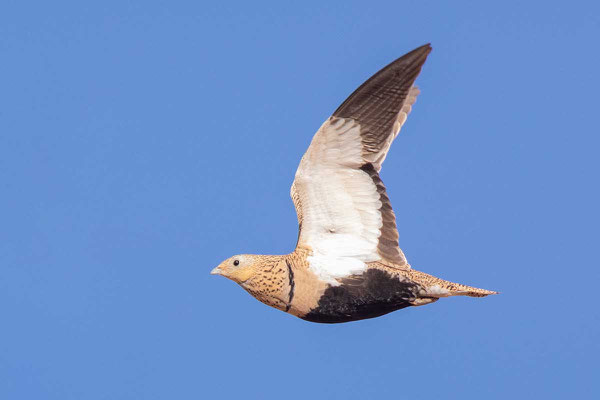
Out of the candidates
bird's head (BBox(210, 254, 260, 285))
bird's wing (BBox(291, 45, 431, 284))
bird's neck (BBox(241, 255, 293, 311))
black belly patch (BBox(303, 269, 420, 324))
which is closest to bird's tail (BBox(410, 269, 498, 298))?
black belly patch (BBox(303, 269, 420, 324))

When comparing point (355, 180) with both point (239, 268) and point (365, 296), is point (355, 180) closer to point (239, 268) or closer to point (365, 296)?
point (365, 296)

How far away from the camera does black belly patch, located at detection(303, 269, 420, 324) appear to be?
18.0 metres

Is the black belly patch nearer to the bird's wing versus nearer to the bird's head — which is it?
the bird's wing

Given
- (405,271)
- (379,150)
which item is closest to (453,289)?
(405,271)

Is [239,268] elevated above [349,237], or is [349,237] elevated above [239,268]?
[349,237]

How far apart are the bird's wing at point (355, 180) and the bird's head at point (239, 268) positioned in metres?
0.64

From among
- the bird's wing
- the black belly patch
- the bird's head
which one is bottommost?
the black belly patch

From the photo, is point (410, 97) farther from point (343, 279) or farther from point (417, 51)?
point (343, 279)

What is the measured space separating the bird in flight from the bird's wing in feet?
0.04

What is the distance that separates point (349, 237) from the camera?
59.9 feet

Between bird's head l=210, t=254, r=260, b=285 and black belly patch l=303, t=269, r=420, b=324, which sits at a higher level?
bird's head l=210, t=254, r=260, b=285

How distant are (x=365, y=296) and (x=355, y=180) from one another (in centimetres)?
143

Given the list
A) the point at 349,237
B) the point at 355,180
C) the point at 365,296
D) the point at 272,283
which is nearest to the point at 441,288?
the point at 365,296

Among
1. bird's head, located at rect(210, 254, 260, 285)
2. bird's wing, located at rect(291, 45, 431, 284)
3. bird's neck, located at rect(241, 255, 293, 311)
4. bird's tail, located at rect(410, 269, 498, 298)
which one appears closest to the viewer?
bird's wing, located at rect(291, 45, 431, 284)
